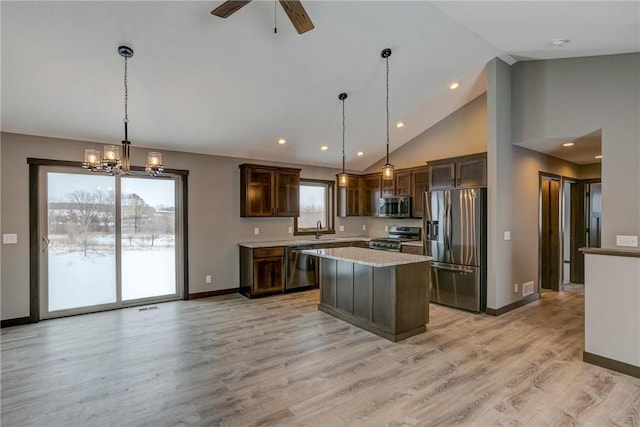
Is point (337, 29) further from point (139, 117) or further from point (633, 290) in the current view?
point (633, 290)

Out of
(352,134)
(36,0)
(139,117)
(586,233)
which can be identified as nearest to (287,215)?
(352,134)

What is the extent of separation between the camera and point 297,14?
2418 mm

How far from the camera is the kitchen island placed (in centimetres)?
373

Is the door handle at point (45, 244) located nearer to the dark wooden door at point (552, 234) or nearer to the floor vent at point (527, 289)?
the floor vent at point (527, 289)

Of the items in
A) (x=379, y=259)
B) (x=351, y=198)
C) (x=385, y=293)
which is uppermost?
(x=351, y=198)

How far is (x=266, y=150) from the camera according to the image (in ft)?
19.7

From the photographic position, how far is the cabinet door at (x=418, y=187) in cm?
624

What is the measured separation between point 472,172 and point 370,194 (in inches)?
105

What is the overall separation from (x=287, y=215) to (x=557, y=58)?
4.75 m

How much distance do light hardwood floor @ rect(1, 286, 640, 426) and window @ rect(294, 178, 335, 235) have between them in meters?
2.78

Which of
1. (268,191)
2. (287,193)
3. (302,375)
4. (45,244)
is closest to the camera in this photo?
(302,375)

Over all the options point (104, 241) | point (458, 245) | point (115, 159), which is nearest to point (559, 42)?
point (458, 245)

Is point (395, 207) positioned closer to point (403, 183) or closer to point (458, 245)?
point (403, 183)

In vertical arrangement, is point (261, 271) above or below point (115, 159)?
below
